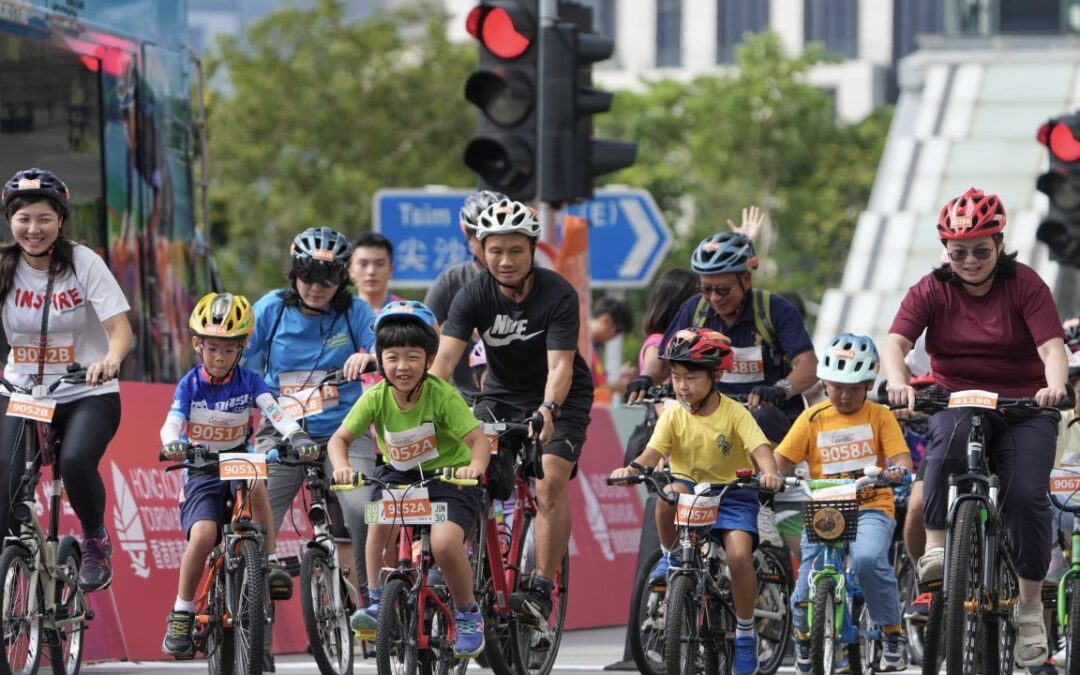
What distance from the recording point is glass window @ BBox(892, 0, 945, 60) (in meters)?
114

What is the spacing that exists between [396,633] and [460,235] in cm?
1086

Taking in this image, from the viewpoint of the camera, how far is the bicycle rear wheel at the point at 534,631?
1127 centimetres

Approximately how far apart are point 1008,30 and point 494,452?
4395 cm

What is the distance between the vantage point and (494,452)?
10977 millimetres

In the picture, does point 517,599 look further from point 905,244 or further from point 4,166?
point 905,244

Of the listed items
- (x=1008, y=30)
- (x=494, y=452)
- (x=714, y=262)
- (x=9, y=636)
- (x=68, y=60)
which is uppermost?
(x=1008, y=30)

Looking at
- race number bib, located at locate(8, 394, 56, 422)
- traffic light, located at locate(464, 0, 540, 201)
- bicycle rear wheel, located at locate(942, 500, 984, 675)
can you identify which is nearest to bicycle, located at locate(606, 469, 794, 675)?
bicycle rear wheel, located at locate(942, 500, 984, 675)

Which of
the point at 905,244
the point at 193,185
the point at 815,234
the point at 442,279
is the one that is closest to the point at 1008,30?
the point at 905,244

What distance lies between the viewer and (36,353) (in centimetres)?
1102

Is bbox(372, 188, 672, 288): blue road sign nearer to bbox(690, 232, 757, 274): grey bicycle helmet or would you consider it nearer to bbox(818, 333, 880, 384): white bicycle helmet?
bbox(690, 232, 757, 274): grey bicycle helmet

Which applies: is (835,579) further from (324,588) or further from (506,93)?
(506,93)

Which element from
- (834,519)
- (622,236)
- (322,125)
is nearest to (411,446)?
(834,519)

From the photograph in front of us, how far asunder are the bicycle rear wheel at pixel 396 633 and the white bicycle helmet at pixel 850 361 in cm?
256

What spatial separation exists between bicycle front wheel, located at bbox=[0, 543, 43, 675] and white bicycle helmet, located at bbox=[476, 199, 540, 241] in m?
2.38
